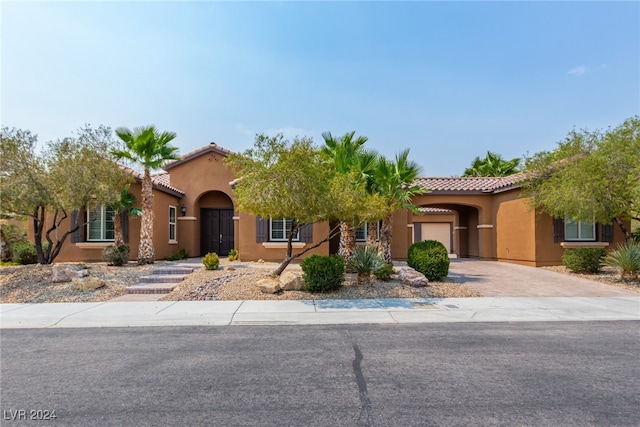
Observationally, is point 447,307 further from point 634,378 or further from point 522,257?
point 522,257

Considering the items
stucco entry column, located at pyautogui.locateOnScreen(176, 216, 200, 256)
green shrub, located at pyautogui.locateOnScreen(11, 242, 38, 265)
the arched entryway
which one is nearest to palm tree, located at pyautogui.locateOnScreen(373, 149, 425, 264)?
the arched entryway

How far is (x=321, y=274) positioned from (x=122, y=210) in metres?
10.2

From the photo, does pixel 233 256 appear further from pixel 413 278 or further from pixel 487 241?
pixel 487 241

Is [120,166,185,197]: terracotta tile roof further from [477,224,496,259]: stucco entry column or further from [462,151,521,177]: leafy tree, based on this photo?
[462,151,521,177]: leafy tree

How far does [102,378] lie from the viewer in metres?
4.58

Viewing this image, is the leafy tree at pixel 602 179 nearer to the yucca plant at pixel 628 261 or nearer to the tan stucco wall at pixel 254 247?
the yucca plant at pixel 628 261

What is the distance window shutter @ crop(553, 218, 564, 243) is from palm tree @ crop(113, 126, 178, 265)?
54.6 feet

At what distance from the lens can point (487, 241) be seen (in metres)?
18.8

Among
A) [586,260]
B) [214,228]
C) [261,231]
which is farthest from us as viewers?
[214,228]

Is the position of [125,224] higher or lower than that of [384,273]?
higher

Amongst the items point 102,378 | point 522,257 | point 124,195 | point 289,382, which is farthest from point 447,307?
point 124,195

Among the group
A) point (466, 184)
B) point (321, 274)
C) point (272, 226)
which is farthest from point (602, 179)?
point (272, 226)

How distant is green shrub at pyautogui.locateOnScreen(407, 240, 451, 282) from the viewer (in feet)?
38.3

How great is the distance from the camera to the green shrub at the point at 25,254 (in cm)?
1430
